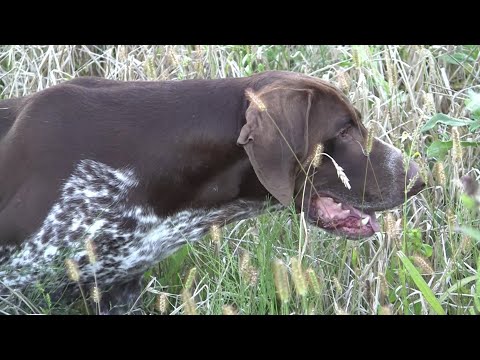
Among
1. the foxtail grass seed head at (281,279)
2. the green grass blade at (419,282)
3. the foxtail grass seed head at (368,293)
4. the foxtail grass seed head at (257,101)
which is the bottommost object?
the foxtail grass seed head at (368,293)

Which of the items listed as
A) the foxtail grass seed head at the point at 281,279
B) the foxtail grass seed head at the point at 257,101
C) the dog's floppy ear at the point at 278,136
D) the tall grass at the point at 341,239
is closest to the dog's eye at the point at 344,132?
the dog's floppy ear at the point at 278,136

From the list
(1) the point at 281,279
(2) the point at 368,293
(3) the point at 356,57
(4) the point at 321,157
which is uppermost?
(3) the point at 356,57

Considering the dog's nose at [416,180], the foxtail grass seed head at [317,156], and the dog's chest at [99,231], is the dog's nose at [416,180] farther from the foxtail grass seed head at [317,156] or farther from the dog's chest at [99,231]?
the dog's chest at [99,231]

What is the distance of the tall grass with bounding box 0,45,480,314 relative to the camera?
332cm

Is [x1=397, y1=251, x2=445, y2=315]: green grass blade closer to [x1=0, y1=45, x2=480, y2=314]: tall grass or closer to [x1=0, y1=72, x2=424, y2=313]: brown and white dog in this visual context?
[x1=0, y1=45, x2=480, y2=314]: tall grass

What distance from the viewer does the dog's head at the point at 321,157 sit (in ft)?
10.8

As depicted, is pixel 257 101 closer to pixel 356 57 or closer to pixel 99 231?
pixel 99 231

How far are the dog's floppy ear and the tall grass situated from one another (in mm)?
253

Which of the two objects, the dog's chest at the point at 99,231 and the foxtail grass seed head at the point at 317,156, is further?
the dog's chest at the point at 99,231

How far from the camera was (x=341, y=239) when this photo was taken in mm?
3994

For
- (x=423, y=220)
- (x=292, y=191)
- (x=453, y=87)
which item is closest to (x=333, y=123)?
(x=292, y=191)

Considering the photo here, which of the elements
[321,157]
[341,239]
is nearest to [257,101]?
[321,157]

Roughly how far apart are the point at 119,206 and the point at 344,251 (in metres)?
0.98

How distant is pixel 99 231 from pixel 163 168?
0.32 meters
